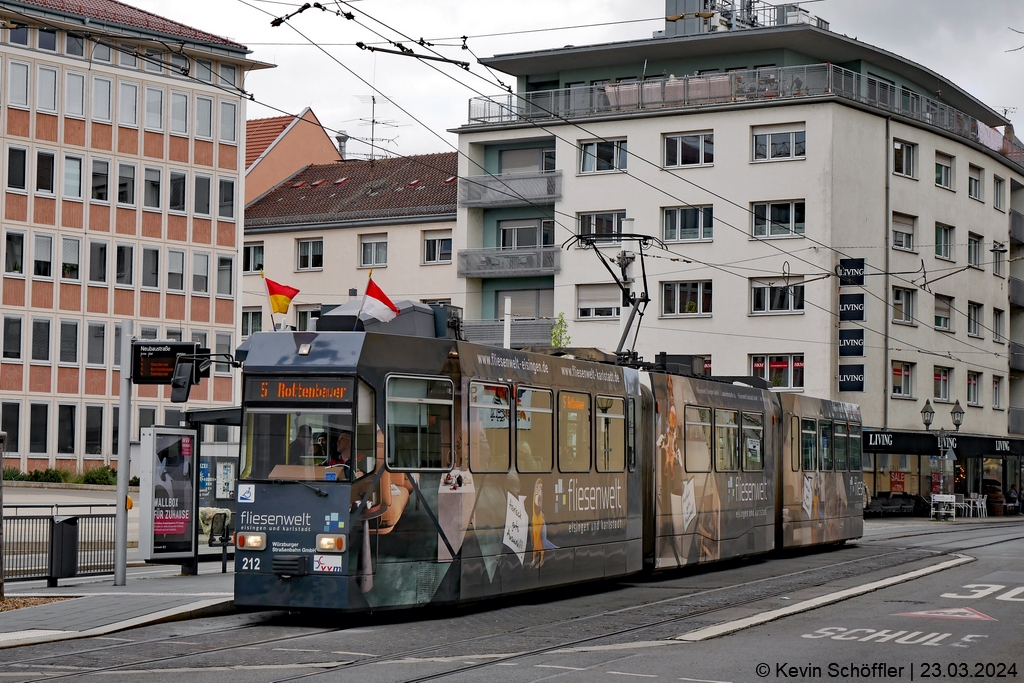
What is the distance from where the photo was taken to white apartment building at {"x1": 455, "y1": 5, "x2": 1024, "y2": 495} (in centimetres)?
5178

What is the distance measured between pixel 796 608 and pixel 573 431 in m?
3.64

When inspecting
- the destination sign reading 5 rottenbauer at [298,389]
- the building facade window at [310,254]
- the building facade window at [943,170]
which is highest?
the building facade window at [943,170]

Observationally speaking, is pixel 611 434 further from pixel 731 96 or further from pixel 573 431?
pixel 731 96

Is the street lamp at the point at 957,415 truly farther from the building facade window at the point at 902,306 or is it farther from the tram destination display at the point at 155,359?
the tram destination display at the point at 155,359

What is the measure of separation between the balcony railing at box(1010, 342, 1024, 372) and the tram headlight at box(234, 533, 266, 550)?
53271 millimetres

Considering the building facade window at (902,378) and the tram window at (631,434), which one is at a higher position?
the building facade window at (902,378)

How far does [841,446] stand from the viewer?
95.6 ft

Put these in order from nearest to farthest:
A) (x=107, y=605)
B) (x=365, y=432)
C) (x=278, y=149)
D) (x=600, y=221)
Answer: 1. (x=365, y=432)
2. (x=107, y=605)
3. (x=600, y=221)
4. (x=278, y=149)

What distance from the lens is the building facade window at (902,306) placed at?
53.7m

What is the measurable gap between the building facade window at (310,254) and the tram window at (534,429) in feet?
148

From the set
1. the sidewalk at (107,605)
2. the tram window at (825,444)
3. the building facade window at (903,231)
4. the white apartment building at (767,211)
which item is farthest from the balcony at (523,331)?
the sidewalk at (107,605)

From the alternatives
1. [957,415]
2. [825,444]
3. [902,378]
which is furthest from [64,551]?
[902,378]

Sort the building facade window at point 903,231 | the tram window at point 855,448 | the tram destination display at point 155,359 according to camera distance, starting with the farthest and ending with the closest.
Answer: the building facade window at point 903,231, the tram window at point 855,448, the tram destination display at point 155,359

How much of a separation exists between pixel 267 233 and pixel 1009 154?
105 ft
